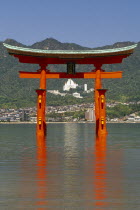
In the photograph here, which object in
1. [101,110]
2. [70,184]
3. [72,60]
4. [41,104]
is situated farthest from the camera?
[72,60]

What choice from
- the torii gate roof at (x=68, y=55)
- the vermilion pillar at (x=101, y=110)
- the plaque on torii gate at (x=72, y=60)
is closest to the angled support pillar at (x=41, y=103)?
the plaque on torii gate at (x=72, y=60)

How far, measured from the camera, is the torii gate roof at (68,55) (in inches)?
2158

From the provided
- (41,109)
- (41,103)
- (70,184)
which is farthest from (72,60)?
(70,184)

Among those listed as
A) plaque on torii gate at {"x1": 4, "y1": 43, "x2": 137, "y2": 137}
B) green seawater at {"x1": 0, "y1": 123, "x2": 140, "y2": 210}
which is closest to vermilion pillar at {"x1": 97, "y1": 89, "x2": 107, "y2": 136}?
plaque on torii gate at {"x1": 4, "y1": 43, "x2": 137, "y2": 137}

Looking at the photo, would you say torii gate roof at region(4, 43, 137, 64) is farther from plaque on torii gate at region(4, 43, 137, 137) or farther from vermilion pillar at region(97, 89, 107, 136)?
vermilion pillar at region(97, 89, 107, 136)

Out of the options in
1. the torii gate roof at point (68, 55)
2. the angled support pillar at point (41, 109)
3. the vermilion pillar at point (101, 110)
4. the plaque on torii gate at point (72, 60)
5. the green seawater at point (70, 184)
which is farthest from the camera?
the angled support pillar at point (41, 109)

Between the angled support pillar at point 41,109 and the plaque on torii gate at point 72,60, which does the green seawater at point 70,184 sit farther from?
the plaque on torii gate at point 72,60

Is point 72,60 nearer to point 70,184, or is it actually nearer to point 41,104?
point 41,104

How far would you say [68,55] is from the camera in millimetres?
55688

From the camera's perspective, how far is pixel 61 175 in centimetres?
2177

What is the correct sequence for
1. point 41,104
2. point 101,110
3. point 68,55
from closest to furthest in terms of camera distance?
point 101,110 → point 68,55 → point 41,104

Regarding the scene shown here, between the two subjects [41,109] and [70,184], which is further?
[41,109]

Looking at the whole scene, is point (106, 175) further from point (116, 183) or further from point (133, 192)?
point (133, 192)

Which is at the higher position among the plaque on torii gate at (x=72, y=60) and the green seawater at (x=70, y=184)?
the plaque on torii gate at (x=72, y=60)
